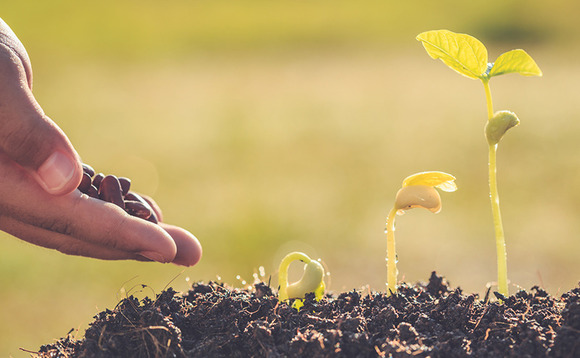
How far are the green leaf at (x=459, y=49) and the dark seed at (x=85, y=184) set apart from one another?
0.71 metres

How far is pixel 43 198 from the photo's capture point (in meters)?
1.06

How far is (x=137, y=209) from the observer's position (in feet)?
3.66

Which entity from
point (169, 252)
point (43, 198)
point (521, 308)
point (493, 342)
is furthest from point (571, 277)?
point (43, 198)

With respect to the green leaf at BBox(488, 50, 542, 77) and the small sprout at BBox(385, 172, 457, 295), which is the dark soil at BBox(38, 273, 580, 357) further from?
the green leaf at BBox(488, 50, 542, 77)

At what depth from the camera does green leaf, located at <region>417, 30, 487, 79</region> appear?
0.97 meters

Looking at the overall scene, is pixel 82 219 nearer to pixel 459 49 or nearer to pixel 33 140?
pixel 33 140

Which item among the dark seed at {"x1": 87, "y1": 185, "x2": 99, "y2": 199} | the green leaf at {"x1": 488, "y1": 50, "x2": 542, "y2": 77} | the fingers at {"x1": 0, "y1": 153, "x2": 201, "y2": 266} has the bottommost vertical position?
the fingers at {"x1": 0, "y1": 153, "x2": 201, "y2": 266}

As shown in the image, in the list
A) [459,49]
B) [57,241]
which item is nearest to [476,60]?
[459,49]

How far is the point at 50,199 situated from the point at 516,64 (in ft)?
2.96

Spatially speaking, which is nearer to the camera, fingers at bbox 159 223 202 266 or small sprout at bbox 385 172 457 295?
small sprout at bbox 385 172 457 295

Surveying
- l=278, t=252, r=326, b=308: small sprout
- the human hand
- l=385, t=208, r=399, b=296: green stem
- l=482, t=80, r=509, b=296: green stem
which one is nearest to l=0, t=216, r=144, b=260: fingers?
the human hand

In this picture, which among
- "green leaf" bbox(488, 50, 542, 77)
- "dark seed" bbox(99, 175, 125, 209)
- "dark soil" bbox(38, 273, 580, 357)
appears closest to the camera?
"dark soil" bbox(38, 273, 580, 357)

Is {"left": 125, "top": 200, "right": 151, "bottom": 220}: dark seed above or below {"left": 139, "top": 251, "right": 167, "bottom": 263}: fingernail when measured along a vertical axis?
above

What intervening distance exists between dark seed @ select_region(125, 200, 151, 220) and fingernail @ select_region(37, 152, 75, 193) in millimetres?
167
